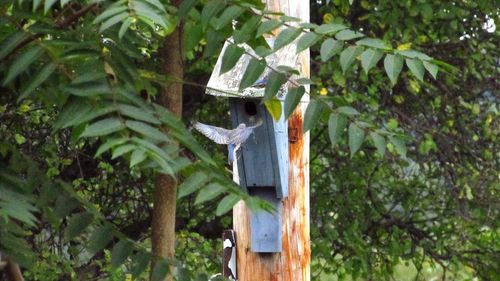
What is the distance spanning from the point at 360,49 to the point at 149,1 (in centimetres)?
57

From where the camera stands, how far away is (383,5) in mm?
8211

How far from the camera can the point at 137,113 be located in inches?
76.9

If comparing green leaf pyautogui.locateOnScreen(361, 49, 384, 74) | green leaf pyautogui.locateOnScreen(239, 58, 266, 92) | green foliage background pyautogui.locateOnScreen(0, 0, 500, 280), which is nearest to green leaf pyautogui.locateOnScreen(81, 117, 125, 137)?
green leaf pyautogui.locateOnScreen(239, 58, 266, 92)

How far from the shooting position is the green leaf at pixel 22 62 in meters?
1.94

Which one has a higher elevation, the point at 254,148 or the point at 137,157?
the point at 254,148

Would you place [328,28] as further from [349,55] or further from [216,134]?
[216,134]

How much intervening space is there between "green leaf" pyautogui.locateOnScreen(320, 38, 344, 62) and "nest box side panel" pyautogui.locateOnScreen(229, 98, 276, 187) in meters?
1.90

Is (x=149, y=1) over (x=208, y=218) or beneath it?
beneath

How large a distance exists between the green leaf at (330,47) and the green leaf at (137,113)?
0.56 meters

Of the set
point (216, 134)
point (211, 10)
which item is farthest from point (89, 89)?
point (216, 134)

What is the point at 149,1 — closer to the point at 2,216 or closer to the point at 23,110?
the point at 2,216

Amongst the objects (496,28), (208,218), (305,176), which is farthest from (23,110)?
(496,28)

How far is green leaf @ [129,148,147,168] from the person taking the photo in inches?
71.2

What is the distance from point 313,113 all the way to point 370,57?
0.61 feet
